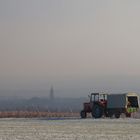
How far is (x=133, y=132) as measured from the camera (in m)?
33.7

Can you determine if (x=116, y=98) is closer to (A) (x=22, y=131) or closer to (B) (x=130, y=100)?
(B) (x=130, y=100)

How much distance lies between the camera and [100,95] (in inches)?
2154

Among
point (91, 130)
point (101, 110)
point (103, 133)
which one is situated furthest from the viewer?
point (101, 110)

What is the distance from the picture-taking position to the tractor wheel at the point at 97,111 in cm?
5347

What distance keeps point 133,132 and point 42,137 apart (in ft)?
21.1

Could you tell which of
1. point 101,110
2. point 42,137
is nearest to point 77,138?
point 42,137

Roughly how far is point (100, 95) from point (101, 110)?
1.61 m

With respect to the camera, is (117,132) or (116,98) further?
(116,98)

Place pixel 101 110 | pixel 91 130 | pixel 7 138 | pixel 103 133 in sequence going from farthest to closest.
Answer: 1. pixel 101 110
2. pixel 91 130
3. pixel 103 133
4. pixel 7 138

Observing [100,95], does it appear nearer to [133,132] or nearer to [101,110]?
[101,110]

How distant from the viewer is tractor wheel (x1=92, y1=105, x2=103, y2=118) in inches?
2105

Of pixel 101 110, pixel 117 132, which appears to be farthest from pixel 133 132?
pixel 101 110

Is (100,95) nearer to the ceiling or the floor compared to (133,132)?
nearer to the ceiling

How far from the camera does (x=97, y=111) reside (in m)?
53.8
